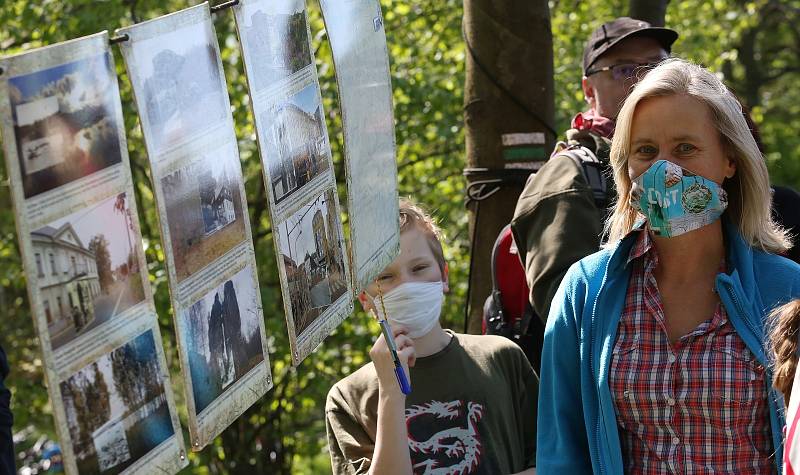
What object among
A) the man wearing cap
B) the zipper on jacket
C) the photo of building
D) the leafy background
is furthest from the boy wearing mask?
the leafy background

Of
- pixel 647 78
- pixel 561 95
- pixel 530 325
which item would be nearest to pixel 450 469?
pixel 530 325

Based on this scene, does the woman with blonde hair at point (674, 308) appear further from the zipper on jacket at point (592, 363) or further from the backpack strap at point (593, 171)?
the backpack strap at point (593, 171)

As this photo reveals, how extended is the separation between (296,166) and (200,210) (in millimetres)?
484

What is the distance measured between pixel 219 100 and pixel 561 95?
7345 millimetres

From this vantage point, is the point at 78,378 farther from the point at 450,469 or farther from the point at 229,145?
the point at 450,469

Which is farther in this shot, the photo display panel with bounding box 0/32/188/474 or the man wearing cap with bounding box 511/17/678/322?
the man wearing cap with bounding box 511/17/678/322

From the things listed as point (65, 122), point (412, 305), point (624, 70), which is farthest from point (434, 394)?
point (65, 122)

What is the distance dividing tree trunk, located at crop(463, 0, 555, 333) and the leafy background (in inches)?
143

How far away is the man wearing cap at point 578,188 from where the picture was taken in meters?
3.72

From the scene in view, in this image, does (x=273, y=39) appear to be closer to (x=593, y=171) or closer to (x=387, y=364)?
(x=387, y=364)

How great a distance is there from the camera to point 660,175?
3037 mm

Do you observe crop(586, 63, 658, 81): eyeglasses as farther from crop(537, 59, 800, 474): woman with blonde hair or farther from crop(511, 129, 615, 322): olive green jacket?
crop(537, 59, 800, 474): woman with blonde hair

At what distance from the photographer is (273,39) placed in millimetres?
2682

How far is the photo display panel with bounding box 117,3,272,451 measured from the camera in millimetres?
2193
